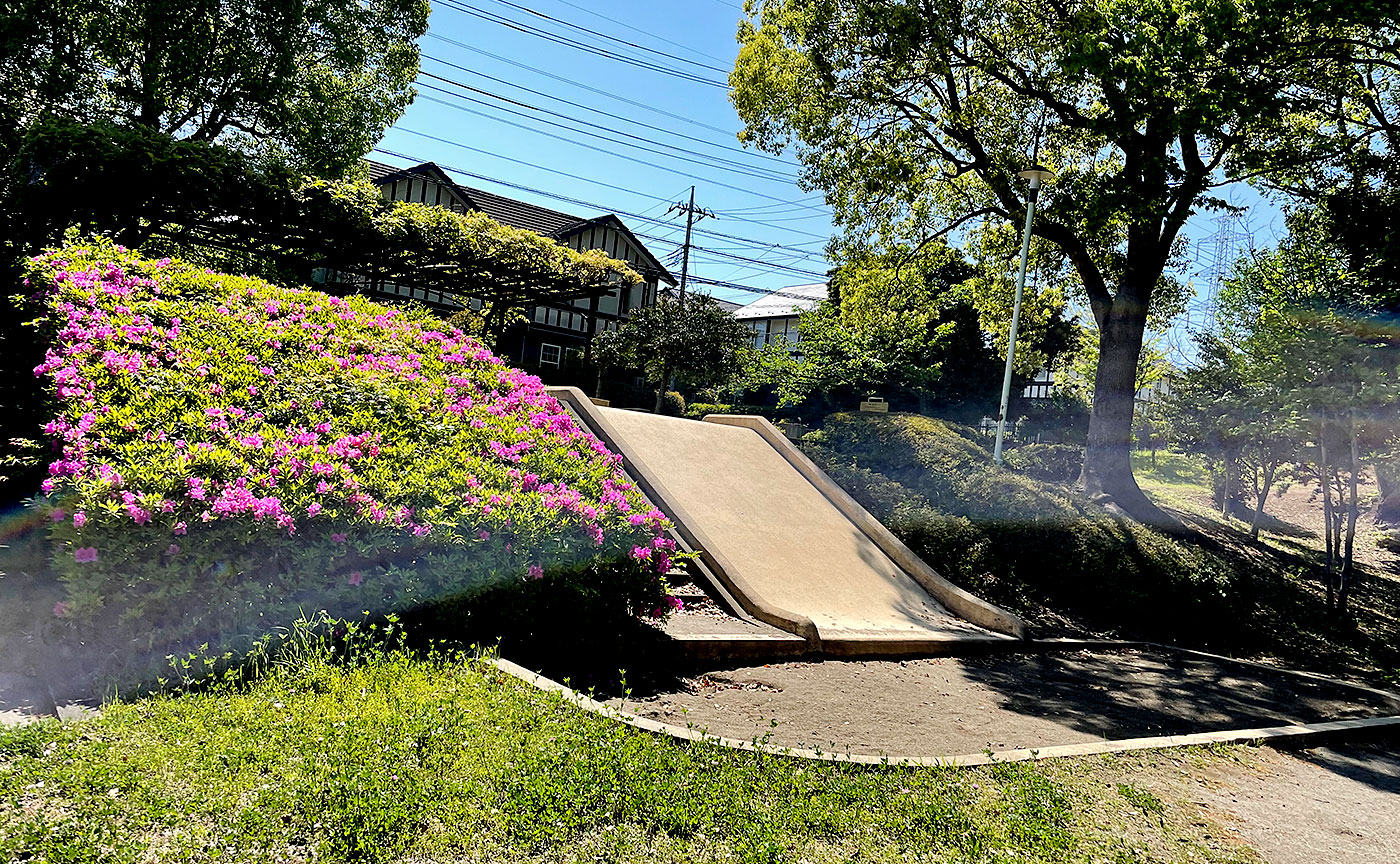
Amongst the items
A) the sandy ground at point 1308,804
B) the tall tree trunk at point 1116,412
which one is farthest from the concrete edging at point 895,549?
the tall tree trunk at point 1116,412

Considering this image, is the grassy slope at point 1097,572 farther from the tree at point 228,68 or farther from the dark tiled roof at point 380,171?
the dark tiled roof at point 380,171

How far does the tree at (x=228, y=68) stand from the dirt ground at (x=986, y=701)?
14173 millimetres

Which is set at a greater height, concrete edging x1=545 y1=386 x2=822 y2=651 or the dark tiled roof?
the dark tiled roof

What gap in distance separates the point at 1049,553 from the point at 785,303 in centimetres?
3757

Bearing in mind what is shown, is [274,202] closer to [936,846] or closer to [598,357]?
[598,357]

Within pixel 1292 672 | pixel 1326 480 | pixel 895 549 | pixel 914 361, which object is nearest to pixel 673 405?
pixel 914 361

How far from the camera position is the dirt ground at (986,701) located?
5.32m

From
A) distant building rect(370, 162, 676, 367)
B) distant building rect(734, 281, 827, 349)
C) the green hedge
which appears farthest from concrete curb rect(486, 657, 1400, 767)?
distant building rect(734, 281, 827, 349)

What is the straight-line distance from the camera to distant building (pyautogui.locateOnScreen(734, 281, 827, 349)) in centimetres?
4588

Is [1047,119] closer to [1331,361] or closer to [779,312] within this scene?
[1331,361]

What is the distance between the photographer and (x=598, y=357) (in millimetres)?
24297

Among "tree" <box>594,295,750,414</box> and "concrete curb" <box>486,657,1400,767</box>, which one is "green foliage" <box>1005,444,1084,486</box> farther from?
"concrete curb" <box>486,657,1400,767</box>

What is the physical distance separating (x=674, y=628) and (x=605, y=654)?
3.71 ft

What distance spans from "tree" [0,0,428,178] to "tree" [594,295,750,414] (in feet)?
26.1
